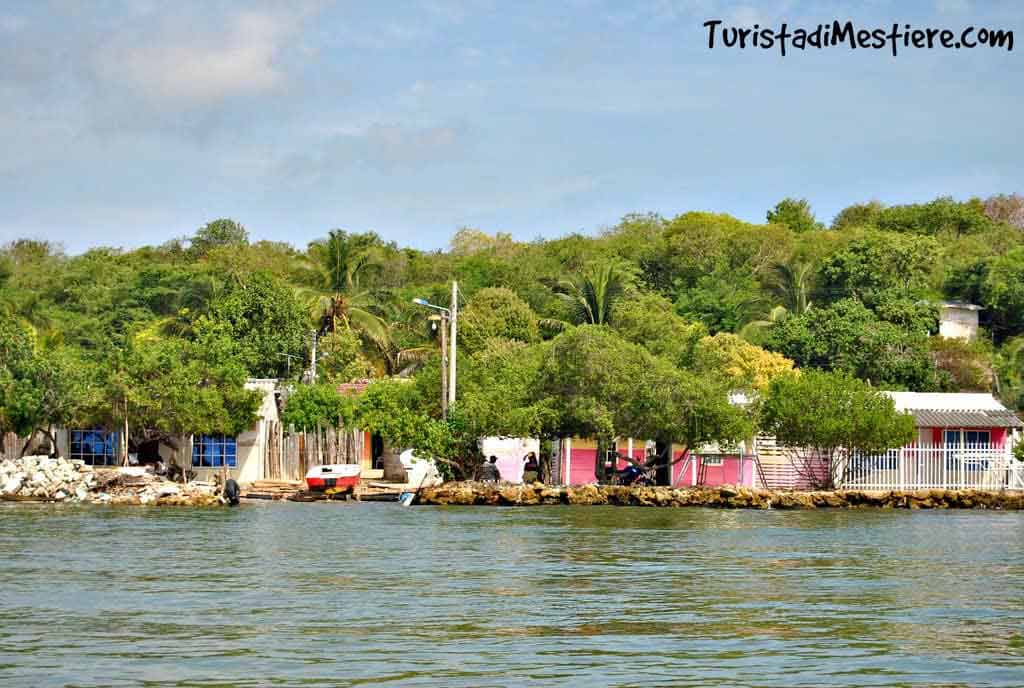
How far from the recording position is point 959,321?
213ft

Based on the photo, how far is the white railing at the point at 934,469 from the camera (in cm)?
4428

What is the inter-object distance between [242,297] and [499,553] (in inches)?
1430

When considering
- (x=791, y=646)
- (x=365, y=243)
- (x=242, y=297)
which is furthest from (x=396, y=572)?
(x=365, y=243)

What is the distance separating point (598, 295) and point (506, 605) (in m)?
40.6

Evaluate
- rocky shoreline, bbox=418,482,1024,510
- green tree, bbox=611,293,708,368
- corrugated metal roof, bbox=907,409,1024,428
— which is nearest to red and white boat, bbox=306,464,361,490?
rocky shoreline, bbox=418,482,1024,510

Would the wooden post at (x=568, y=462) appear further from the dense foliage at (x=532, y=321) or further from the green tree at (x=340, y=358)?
the green tree at (x=340, y=358)

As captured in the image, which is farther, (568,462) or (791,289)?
(791,289)

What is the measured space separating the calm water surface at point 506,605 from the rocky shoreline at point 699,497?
8378mm

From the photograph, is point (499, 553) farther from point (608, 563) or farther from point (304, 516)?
point (304, 516)

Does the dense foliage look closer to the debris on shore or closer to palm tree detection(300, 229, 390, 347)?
palm tree detection(300, 229, 390, 347)

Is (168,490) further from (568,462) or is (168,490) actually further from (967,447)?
(967,447)

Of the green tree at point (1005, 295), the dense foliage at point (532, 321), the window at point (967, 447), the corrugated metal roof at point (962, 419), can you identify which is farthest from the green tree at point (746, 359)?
the green tree at point (1005, 295)

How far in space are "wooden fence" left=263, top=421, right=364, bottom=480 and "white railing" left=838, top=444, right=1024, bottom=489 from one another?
1551 centimetres

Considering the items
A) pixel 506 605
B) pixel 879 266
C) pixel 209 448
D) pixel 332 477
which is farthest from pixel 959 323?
pixel 506 605
